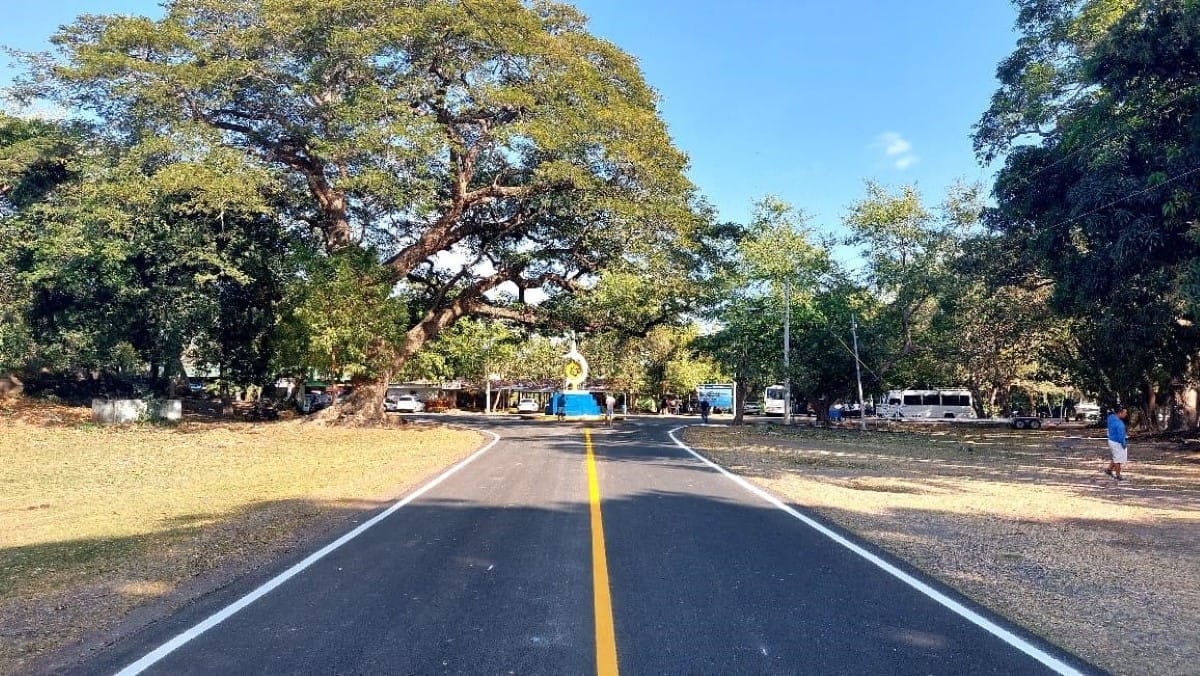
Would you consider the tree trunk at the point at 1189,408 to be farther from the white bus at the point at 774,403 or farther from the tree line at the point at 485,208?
the white bus at the point at 774,403

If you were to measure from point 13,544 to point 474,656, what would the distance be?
693cm

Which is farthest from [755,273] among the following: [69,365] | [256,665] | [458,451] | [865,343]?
[256,665]

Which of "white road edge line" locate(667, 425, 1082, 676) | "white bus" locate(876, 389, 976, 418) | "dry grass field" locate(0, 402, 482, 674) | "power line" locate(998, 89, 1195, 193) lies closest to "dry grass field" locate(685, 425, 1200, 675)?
"white road edge line" locate(667, 425, 1082, 676)

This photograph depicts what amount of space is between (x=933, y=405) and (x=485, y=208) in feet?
122

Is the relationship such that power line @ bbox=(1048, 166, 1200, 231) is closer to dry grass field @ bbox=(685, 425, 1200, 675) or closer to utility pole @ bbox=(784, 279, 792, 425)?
dry grass field @ bbox=(685, 425, 1200, 675)

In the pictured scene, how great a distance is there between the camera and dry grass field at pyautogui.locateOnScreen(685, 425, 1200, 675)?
19.4ft

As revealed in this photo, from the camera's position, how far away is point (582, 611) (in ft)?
19.7

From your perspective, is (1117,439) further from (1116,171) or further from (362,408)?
(362,408)

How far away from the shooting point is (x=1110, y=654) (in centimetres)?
524

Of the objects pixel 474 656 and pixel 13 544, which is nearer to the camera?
pixel 474 656

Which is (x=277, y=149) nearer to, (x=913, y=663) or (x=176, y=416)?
(x=176, y=416)

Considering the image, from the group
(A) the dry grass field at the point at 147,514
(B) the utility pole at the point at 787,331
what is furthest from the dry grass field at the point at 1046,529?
(B) the utility pole at the point at 787,331

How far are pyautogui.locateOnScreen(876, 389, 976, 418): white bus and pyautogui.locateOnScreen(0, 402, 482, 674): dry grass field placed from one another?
39197mm

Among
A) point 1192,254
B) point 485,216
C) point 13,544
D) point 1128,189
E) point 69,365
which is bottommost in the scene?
point 13,544
